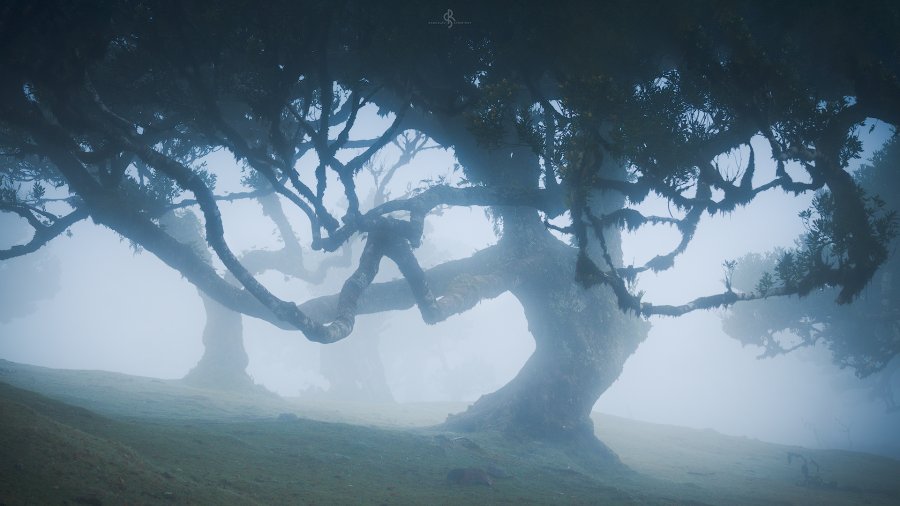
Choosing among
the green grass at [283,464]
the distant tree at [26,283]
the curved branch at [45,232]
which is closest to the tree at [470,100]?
the curved branch at [45,232]

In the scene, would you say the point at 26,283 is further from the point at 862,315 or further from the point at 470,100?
the point at 862,315

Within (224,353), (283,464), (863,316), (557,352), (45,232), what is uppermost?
(863,316)

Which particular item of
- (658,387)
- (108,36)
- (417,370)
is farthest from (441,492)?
(658,387)

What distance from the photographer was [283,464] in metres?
8.50

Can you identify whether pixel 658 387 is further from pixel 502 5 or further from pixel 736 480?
pixel 502 5

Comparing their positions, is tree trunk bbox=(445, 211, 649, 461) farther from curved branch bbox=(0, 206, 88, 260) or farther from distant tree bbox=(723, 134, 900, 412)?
distant tree bbox=(723, 134, 900, 412)

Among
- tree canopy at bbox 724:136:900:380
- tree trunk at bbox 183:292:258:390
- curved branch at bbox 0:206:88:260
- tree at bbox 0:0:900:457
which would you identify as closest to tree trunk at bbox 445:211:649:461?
tree at bbox 0:0:900:457

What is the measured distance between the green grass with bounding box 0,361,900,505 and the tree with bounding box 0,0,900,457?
3.04 meters

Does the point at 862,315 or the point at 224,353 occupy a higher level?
the point at 862,315

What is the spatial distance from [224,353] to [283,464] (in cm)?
2148

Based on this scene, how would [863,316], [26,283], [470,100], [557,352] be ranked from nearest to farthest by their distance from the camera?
[470,100] → [557,352] → [863,316] → [26,283]

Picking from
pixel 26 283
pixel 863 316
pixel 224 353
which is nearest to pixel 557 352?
pixel 224 353

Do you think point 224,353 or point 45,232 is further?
point 224,353

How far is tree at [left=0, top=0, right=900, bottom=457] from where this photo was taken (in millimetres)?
9328
